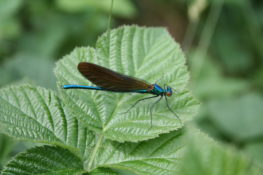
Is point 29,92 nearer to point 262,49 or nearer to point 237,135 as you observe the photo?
point 237,135

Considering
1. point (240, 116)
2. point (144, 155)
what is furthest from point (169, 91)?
point (240, 116)

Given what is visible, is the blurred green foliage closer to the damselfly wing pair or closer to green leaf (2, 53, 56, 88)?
green leaf (2, 53, 56, 88)

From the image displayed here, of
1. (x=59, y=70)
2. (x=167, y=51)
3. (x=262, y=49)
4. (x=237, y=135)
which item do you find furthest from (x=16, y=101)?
(x=262, y=49)

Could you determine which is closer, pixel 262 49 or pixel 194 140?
pixel 194 140

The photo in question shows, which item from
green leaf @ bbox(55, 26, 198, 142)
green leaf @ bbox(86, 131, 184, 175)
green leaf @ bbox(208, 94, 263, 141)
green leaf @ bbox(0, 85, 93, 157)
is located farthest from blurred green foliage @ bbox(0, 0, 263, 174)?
green leaf @ bbox(86, 131, 184, 175)

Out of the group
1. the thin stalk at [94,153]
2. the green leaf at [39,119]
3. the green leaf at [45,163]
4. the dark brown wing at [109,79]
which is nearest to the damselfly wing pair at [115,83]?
the dark brown wing at [109,79]
